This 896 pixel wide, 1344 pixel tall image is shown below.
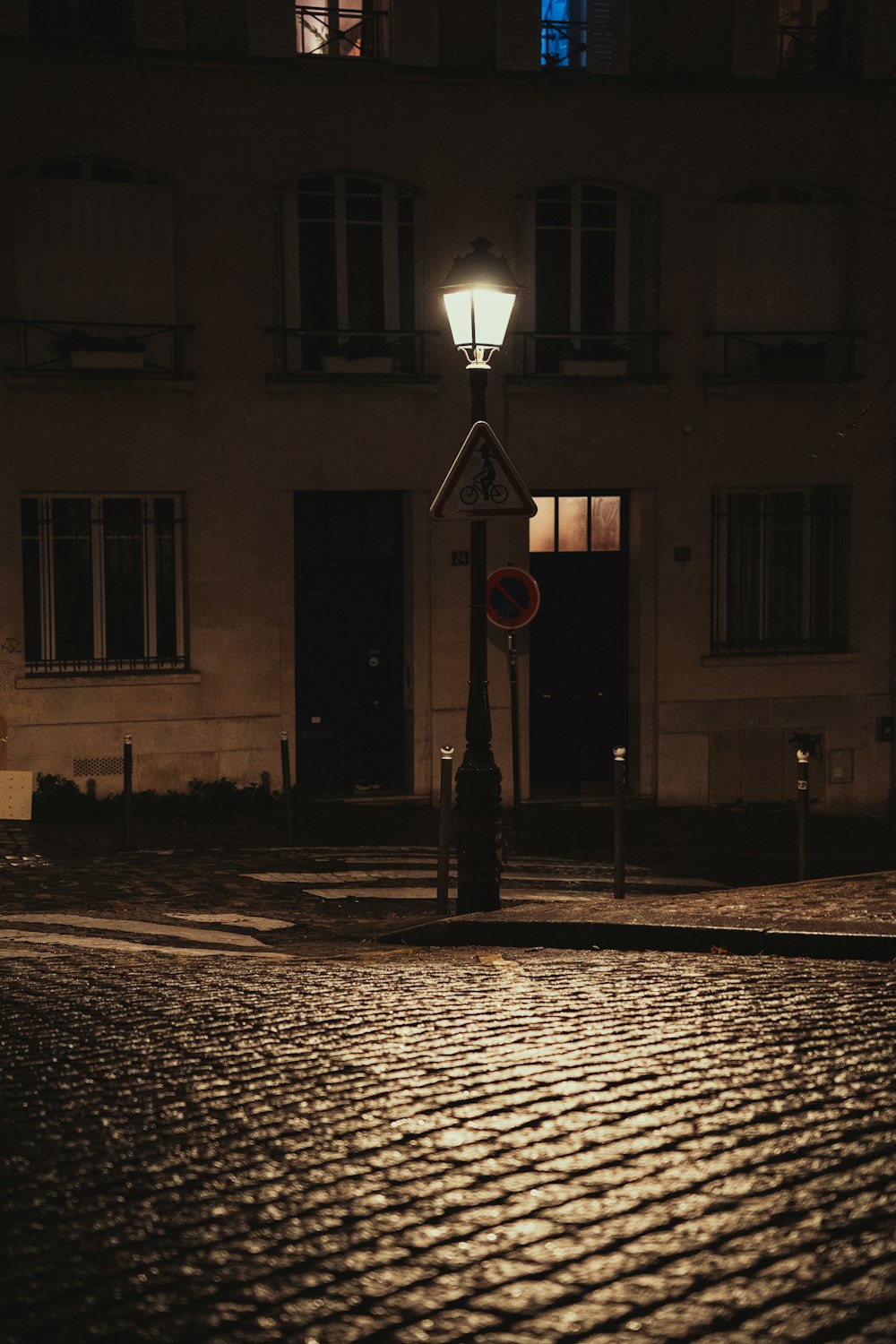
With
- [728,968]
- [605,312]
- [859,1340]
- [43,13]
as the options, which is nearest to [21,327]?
[43,13]

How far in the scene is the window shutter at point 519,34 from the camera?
1689 cm

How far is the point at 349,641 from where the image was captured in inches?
691

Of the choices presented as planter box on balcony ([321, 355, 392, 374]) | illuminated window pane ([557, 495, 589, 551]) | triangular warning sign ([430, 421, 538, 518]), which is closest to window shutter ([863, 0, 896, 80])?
illuminated window pane ([557, 495, 589, 551])

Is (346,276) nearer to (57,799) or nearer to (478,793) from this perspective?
(57,799)

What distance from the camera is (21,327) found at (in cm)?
1609

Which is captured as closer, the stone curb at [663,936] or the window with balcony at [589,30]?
the stone curb at [663,936]

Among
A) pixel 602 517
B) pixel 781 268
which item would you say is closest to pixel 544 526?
pixel 602 517

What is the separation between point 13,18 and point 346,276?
4.16 metres

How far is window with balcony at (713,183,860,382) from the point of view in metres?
17.9

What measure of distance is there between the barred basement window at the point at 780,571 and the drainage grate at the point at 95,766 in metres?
6.91

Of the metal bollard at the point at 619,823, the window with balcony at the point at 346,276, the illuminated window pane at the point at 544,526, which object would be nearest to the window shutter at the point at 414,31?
the window with balcony at the point at 346,276

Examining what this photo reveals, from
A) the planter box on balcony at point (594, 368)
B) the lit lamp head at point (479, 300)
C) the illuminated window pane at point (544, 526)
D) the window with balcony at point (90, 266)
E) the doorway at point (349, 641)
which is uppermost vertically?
the window with balcony at point (90, 266)

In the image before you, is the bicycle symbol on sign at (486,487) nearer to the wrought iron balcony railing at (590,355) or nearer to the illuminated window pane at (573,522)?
the wrought iron balcony railing at (590,355)

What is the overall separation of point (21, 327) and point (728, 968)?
11125mm
